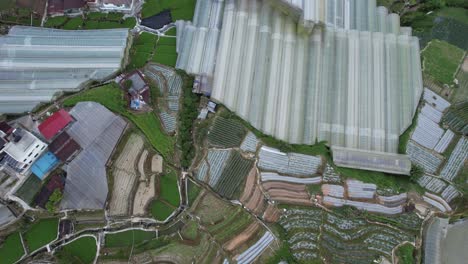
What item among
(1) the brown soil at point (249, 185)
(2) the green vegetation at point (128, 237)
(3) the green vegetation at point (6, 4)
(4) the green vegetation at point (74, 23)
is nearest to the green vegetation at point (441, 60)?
(1) the brown soil at point (249, 185)

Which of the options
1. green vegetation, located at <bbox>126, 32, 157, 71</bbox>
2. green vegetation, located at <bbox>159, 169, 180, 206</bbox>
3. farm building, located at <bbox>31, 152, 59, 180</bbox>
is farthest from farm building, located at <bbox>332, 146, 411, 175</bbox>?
farm building, located at <bbox>31, 152, 59, 180</bbox>

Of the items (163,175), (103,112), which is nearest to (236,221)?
(163,175)

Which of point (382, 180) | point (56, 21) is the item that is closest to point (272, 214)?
point (382, 180)

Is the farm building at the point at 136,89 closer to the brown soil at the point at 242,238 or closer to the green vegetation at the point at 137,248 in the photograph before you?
the green vegetation at the point at 137,248

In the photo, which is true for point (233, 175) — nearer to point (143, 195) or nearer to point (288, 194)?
point (288, 194)

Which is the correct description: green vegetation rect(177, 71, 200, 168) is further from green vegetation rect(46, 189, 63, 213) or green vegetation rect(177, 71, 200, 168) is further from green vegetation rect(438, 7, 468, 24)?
green vegetation rect(438, 7, 468, 24)
